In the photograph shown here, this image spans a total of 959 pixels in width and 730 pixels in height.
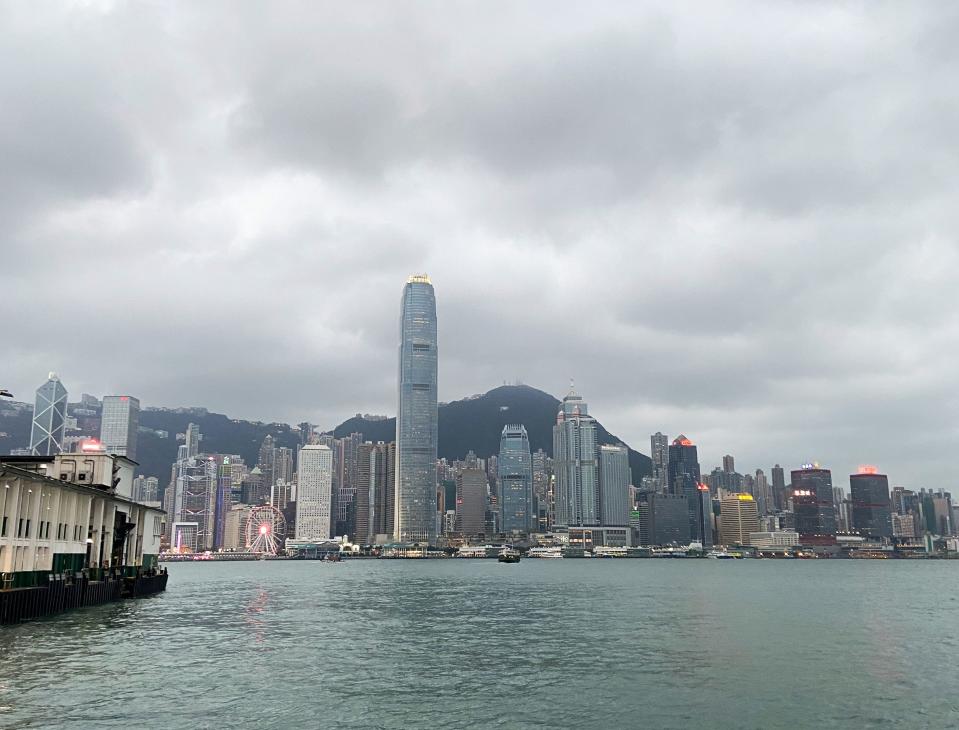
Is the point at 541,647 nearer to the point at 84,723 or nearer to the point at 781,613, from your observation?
the point at 84,723

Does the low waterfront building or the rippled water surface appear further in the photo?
the low waterfront building

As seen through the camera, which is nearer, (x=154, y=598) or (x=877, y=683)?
(x=877, y=683)

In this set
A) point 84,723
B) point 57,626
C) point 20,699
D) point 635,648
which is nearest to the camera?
point 84,723

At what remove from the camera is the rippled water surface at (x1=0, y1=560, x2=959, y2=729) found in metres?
39.6

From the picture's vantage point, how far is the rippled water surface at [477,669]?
130ft

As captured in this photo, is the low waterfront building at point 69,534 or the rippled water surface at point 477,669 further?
the low waterfront building at point 69,534

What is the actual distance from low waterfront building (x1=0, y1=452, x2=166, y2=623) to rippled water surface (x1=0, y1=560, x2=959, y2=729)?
449 cm

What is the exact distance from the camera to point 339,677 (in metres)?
50.0

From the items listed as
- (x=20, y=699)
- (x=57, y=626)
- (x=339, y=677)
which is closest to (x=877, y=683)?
(x=339, y=677)

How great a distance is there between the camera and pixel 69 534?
8762cm

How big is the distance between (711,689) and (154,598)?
320 feet

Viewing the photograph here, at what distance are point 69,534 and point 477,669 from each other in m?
58.0

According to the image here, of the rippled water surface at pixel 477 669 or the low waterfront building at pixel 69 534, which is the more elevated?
the low waterfront building at pixel 69 534

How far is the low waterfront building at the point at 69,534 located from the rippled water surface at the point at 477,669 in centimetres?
449
